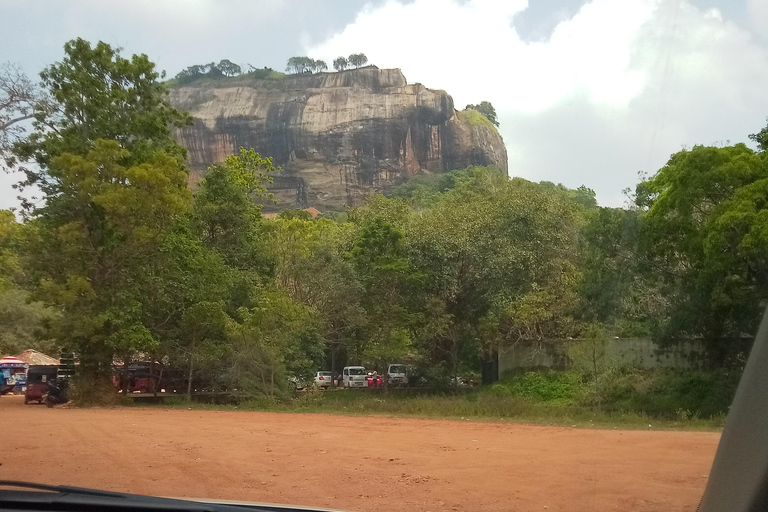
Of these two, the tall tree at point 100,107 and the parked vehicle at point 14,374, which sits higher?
the tall tree at point 100,107

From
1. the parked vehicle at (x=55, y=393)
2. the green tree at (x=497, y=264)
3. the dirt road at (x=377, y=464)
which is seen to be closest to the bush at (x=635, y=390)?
the dirt road at (x=377, y=464)

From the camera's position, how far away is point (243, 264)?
2423cm

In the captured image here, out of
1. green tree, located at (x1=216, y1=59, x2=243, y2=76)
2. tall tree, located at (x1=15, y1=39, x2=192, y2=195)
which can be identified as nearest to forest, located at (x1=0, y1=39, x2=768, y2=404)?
tall tree, located at (x1=15, y1=39, x2=192, y2=195)

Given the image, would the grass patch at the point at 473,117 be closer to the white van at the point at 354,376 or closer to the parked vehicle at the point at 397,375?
the white van at the point at 354,376

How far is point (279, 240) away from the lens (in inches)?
1093

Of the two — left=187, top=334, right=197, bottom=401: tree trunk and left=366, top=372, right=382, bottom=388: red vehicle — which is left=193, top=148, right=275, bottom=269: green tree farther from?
left=366, top=372, right=382, bottom=388: red vehicle

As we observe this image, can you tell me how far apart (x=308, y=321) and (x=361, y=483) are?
15314 mm

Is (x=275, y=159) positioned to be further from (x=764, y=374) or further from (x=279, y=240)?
(x=764, y=374)

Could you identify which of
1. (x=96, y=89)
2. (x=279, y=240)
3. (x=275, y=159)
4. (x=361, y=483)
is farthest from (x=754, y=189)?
(x=275, y=159)

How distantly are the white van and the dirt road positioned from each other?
→ 15971mm

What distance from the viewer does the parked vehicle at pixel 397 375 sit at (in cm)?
2741

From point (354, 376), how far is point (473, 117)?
88.6 ft

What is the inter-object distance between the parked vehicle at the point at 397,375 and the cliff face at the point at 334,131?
876cm

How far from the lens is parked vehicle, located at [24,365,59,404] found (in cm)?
2150
